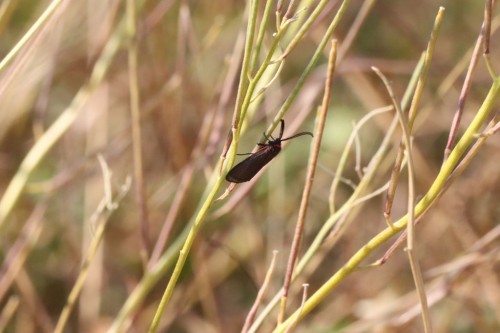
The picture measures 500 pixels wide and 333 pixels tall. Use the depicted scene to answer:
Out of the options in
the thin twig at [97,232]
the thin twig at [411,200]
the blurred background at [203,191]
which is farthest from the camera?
the blurred background at [203,191]

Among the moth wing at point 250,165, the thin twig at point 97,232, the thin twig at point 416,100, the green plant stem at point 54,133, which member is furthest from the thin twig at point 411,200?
the green plant stem at point 54,133

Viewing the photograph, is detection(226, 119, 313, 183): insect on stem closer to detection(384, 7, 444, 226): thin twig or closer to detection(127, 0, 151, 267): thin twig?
detection(384, 7, 444, 226): thin twig

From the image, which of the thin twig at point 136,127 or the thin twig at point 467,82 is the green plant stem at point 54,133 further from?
the thin twig at point 467,82

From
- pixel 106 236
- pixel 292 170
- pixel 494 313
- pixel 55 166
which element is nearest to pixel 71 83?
pixel 55 166

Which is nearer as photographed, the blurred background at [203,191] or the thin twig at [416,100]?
the thin twig at [416,100]

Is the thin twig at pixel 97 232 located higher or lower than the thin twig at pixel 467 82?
lower

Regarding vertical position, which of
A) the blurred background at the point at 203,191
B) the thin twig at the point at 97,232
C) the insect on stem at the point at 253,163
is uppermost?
the insect on stem at the point at 253,163

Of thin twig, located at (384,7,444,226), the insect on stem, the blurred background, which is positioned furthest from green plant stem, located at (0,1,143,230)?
thin twig, located at (384,7,444,226)

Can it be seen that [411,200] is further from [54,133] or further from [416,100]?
[54,133]
